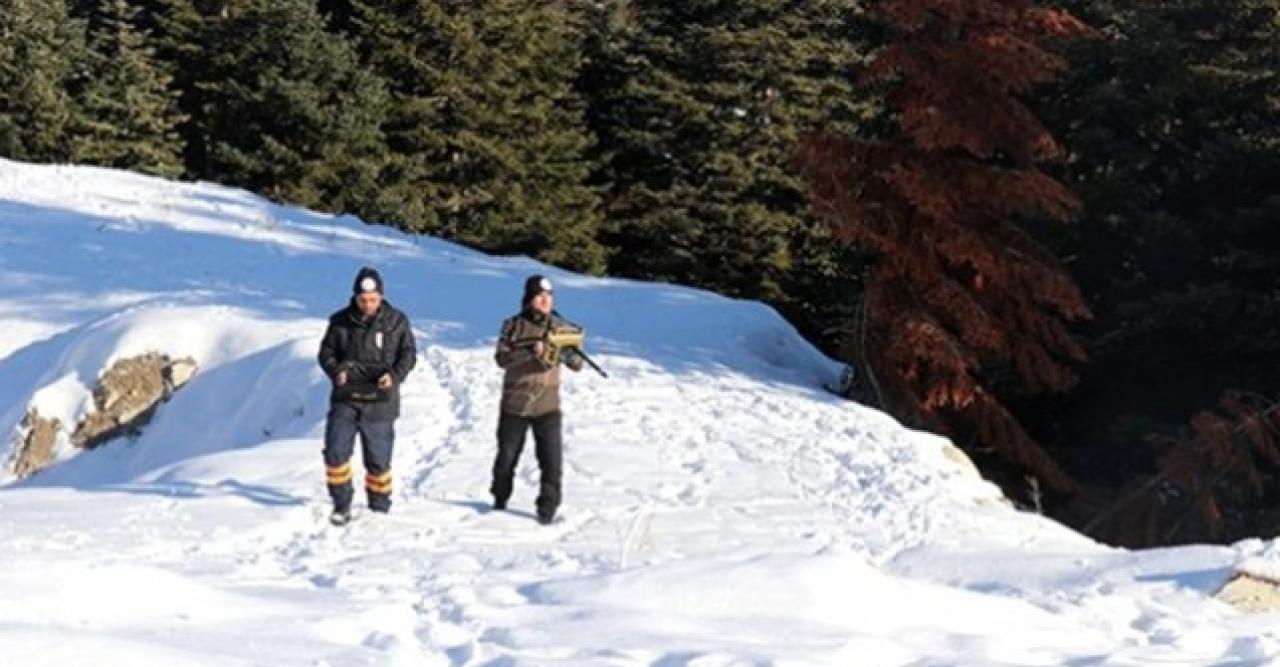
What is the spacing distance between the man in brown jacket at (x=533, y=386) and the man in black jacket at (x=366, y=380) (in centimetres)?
75

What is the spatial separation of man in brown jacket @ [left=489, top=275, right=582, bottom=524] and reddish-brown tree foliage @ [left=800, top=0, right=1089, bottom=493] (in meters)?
7.06

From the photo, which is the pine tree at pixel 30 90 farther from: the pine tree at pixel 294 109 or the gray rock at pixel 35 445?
the gray rock at pixel 35 445

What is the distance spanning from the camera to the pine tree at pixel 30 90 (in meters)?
36.1

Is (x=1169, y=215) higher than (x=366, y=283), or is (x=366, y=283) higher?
(x=1169, y=215)

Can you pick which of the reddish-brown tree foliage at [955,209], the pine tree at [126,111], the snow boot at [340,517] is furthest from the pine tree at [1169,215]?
the pine tree at [126,111]

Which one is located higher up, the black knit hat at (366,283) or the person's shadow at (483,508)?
the black knit hat at (366,283)

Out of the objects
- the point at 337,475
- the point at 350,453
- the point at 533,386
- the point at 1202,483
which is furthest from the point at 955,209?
the point at 337,475

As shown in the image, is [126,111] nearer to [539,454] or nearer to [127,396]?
[127,396]

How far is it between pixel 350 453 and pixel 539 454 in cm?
133

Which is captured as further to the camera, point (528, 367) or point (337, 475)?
point (528, 367)

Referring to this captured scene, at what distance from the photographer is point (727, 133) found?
1428 inches

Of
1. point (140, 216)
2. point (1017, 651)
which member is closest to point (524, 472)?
point (1017, 651)

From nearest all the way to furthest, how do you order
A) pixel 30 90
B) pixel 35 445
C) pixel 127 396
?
pixel 35 445, pixel 127 396, pixel 30 90

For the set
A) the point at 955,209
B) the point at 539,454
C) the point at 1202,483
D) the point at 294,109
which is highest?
the point at 294,109
